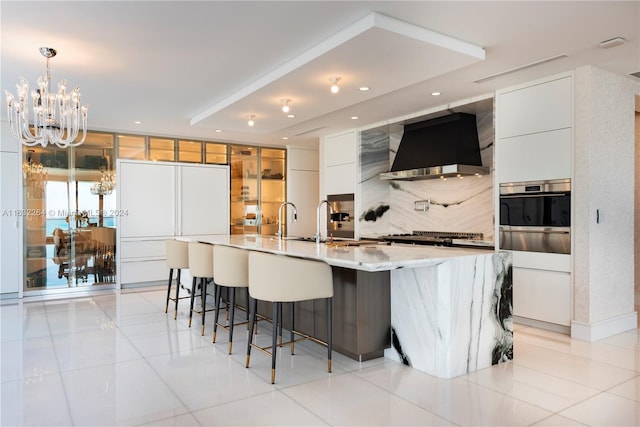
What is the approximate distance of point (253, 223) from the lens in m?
8.33

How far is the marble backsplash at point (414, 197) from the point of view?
5.57 meters

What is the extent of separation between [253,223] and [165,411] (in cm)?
589

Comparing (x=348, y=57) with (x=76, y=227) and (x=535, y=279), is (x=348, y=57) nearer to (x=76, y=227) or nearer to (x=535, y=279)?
(x=535, y=279)

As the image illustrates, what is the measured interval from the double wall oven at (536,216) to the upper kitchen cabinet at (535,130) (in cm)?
10

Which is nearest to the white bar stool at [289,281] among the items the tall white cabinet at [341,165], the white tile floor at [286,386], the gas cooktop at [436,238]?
the white tile floor at [286,386]

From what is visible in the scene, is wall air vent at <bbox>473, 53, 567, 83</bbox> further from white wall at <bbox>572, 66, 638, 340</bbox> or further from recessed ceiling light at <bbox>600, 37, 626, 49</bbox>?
white wall at <bbox>572, 66, 638, 340</bbox>

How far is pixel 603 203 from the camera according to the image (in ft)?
13.4

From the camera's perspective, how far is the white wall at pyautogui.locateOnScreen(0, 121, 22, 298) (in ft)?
20.1

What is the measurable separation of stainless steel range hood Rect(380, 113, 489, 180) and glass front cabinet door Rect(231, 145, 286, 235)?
312cm

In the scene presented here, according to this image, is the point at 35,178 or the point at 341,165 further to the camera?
the point at 341,165

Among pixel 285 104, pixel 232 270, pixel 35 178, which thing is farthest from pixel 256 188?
pixel 232 270

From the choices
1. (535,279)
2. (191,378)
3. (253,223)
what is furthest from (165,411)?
(253,223)

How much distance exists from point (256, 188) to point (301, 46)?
5.17 meters

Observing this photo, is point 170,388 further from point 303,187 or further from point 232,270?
point 303,187
